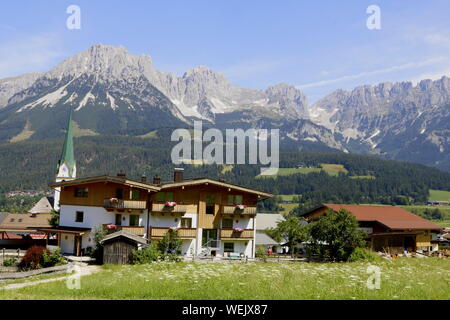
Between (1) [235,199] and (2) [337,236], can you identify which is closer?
(2) [337,236]

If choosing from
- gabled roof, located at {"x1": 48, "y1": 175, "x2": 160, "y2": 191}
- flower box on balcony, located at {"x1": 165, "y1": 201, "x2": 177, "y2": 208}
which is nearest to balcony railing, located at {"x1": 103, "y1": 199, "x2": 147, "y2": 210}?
gabled roof, located at {"x1": 48, "y1": 175, "x2": 160, "y2": 191}

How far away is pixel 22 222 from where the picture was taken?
273ft

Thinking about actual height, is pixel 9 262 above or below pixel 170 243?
below

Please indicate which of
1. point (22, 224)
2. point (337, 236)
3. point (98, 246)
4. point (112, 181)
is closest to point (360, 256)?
point (337, 236)

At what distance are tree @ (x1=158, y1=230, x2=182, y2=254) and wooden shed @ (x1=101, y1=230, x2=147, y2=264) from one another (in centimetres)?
621

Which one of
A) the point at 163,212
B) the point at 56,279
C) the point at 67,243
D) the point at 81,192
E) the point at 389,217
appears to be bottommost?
the point at 56,279

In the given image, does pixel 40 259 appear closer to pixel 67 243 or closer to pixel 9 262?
pixel 9 262

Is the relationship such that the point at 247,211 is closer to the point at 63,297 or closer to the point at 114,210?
the point at 114,210

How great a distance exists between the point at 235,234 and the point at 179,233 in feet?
22.0

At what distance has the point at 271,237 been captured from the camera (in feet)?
257

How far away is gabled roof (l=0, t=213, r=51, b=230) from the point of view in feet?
264

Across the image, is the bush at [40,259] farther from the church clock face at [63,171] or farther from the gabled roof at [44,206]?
the church clock face at [63,171]

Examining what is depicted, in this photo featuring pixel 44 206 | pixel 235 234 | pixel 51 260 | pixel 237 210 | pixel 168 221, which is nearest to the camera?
pixel 51 260
